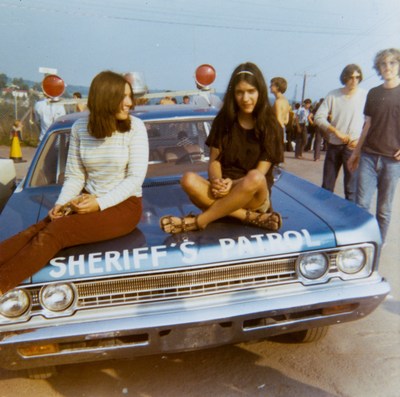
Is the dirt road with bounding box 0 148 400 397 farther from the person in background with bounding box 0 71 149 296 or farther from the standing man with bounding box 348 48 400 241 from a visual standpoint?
the standing man with bounding box 348 48 400 241

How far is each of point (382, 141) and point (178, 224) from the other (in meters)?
2.40

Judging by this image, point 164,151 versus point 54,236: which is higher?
point 164,151

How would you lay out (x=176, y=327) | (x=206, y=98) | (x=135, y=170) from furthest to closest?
(x=206, y=98), (x=135, y=170), (x=176, y=327)

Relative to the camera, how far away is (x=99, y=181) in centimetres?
327

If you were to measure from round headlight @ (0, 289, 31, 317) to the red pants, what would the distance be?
0.08 m

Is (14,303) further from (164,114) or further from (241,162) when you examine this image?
(164,114)

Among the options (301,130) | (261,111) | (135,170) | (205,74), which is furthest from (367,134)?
(301,130)

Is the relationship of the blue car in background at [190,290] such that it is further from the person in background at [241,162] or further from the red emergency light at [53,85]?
the red emergency light at [53,85]

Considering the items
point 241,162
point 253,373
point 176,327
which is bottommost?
point 253,373

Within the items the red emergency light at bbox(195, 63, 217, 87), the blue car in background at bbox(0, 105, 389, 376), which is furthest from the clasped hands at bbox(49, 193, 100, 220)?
the red emergency light at bbox(195, 63, 217, 87)

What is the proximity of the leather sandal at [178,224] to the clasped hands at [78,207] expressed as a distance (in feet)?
1.47

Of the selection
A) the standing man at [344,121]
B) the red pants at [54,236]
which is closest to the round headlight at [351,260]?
the red pants at [54,236]

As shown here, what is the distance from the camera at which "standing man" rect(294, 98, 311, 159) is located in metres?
13.8

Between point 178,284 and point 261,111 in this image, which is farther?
point 261,111
